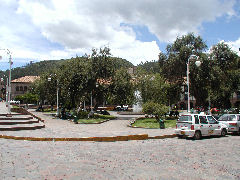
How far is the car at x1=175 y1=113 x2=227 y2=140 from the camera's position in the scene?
49.2 feet

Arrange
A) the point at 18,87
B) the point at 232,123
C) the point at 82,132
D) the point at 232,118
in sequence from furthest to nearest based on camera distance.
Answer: the point at 18,87
the point at 232,118
the point at 232,123
the point at 82,132

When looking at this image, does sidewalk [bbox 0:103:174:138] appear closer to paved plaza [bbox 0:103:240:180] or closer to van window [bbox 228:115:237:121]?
van window [bbox 228:115:237:121]

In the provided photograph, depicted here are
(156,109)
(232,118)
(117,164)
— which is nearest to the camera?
(117,164)

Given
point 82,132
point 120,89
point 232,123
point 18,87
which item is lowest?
point 82,132

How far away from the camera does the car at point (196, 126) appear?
1500cm

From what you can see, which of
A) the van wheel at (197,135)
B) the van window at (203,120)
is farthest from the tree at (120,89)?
the van wheel at (197,135)

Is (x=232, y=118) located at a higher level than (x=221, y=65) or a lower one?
lower

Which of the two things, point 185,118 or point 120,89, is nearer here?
point 185,118

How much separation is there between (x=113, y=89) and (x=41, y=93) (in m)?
22.4

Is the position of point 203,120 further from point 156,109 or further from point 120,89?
point 120,89

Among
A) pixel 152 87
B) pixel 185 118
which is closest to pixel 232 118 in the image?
pixel 185 118

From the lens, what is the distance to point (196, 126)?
15094 millimetres

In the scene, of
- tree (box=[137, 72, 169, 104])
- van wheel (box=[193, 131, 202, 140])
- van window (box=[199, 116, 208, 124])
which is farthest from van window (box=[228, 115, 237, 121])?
tree (box=[137, 72, 169, 104])

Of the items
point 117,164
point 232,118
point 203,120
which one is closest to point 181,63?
point 232,118
